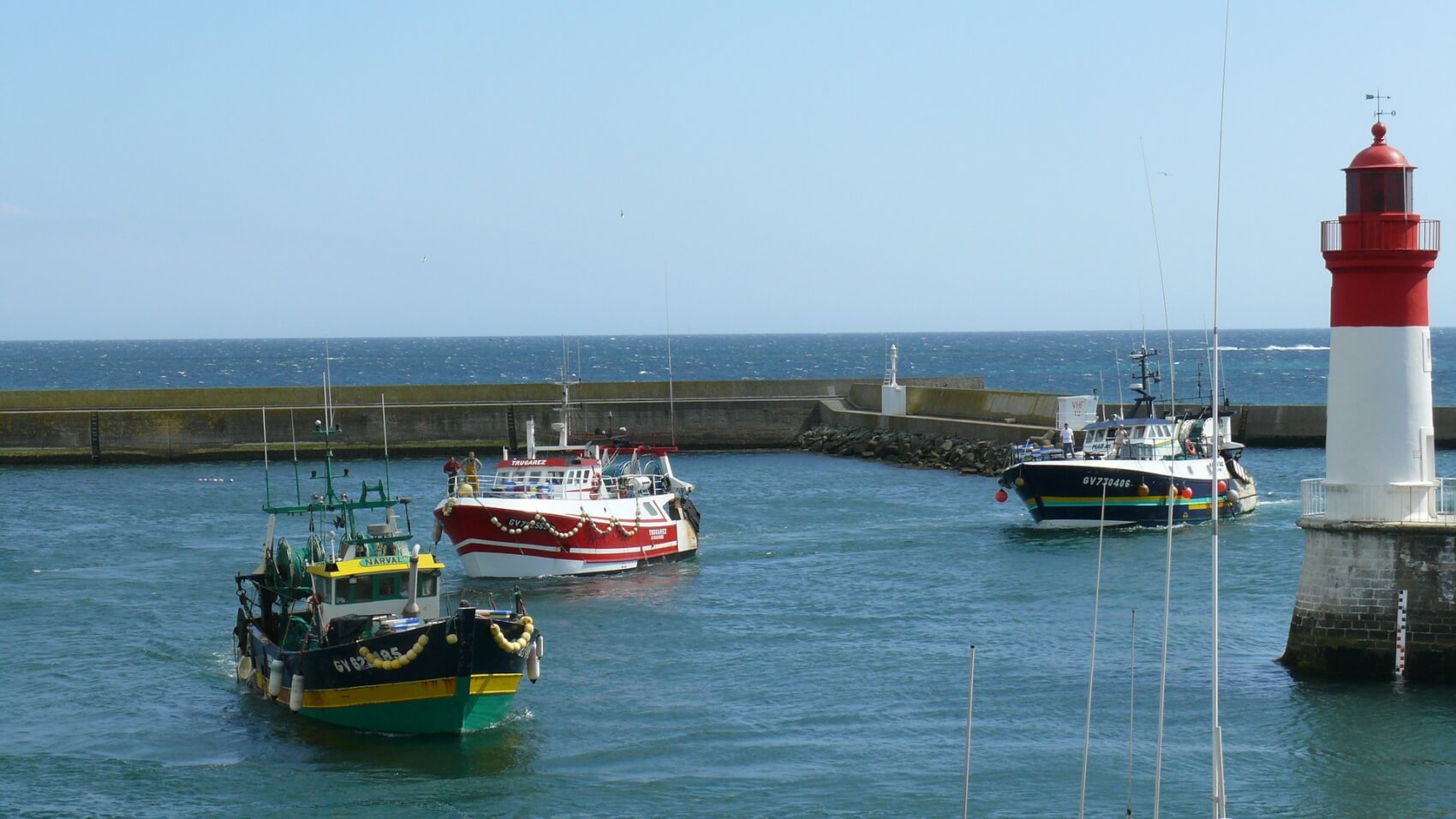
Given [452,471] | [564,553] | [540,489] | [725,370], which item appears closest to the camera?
[564,553]

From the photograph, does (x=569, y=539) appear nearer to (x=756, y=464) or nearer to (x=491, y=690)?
(x=491, y=690)

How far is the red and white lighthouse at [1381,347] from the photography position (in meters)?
19.3

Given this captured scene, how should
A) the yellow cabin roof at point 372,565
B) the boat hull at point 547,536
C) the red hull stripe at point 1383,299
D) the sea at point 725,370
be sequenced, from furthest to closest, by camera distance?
the sea at point 725,370, the boat hull at point 547,536, the yellow cabin roof at point 372,565, the red hull stripe at point 1383,299

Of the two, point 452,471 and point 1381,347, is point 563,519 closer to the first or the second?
point 452,471

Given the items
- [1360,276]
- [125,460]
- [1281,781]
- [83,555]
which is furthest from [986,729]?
[125,460]

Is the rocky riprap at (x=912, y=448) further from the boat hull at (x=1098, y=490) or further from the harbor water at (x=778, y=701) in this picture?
the harbor water at (x=778, y=701)

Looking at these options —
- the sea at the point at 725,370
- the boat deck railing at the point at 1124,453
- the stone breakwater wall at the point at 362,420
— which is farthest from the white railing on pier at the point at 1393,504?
the sea at the point at 725,370

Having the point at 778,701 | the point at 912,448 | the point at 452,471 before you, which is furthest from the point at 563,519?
the point at 912,448

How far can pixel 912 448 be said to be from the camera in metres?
55.8

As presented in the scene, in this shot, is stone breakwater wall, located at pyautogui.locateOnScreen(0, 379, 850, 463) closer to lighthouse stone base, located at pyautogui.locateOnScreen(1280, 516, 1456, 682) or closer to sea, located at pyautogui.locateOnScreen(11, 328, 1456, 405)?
sea, located at pyautogui.locateOnScreen(11, 328, 1456, 405)

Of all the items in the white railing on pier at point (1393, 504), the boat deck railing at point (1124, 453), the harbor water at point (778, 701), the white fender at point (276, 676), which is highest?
the white railing on pier at point (1393, 504)

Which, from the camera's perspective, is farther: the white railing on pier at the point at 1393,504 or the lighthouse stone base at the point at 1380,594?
the white railing on pier at the point at 1393,504

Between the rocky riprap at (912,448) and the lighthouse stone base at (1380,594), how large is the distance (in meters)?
30.0

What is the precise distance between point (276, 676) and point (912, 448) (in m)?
36.6
